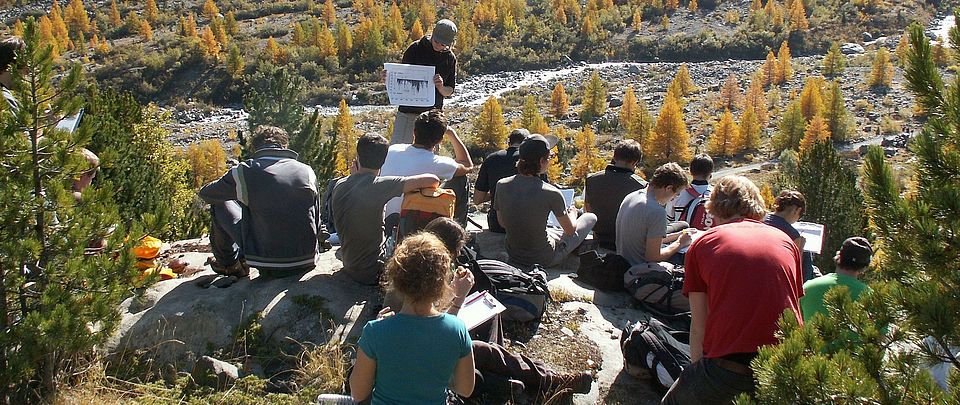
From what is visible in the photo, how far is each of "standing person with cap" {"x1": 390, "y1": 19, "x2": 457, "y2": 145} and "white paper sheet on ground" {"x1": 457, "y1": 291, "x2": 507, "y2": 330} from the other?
3079 millimetres

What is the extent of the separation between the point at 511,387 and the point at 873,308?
2.23 metres

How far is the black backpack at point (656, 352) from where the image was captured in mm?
4355

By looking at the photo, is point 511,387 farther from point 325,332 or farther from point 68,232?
point 68,232

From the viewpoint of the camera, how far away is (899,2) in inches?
3462

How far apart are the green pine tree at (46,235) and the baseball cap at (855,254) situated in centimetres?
386

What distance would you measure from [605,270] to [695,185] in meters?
1.52

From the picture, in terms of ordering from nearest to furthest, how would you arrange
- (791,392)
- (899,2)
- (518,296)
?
(791,392) → (518,296) → (899,2)

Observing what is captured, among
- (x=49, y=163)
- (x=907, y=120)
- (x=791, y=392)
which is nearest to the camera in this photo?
(x=791, y=392)

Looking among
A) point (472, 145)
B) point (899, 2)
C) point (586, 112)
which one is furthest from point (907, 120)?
point (899, 2)

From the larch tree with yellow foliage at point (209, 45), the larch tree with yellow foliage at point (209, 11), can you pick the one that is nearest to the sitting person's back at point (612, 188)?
the larch tree with yellow foliage at point (209, 45)

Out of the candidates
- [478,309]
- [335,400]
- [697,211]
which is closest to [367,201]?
[478,309]

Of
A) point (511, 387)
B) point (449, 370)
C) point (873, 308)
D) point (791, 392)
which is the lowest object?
point (511, 387)

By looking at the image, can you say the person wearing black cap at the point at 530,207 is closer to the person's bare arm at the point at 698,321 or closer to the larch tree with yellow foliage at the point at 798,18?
the person's bare arm at the point at 698,321

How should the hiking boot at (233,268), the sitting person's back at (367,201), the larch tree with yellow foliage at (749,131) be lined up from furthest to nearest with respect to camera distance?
the larch tree with yellow foliage at (749,131), the hiking boot at (233,268), the sitting person's back at (367,201)
